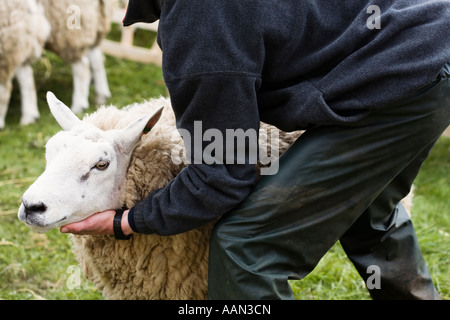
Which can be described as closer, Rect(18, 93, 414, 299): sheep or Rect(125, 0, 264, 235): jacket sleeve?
Rect(125, 0, 264, 235): jacket sleeve

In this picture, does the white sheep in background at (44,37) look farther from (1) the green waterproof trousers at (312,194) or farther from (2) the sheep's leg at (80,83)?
(1) the green waterproof trousers at (312,194)

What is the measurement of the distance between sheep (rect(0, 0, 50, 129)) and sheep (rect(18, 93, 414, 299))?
3640 mm

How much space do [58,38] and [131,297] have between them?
14.1ft

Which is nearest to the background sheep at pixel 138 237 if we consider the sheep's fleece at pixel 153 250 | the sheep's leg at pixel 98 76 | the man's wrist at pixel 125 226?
the sheep's fleece at pixel 153 250

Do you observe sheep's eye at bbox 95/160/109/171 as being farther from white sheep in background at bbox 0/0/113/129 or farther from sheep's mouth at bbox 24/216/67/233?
white sheep in background at bbox 0/0/113/129

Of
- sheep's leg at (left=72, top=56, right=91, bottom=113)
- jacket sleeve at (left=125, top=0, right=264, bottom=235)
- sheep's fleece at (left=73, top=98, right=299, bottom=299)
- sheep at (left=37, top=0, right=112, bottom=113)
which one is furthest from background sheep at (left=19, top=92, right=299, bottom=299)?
sheep's leg at (left=72, top=56, right=91, bottom=113)

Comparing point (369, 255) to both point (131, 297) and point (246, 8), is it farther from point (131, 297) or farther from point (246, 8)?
point (246, 8)

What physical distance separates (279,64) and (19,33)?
176 inches

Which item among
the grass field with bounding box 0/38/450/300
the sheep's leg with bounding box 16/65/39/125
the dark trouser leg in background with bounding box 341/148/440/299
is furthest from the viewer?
the sheep's leg with bounding box 16/65/39/125

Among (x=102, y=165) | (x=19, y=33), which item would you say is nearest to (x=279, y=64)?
(x=102, y=165)

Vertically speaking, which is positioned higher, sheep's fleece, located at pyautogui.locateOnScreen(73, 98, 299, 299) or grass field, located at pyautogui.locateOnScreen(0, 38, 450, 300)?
sheep's fleece, located at pyautogui.locateOnScreen(73, 98, 299, 299)

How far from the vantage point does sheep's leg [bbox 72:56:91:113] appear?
6462 mm

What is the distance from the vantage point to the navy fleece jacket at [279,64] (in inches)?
73.0

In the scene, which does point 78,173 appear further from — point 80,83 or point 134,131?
point 80,83
